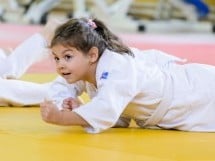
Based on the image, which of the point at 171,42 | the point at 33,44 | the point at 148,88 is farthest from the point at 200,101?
the point at 171,42

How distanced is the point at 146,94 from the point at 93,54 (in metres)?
0.21

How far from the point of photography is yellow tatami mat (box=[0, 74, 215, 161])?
6.29 feet

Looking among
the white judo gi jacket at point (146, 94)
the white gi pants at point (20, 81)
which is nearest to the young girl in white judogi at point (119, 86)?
the white judo gi jacket at point (146, 94)

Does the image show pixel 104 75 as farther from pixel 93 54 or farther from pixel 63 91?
pixel 63 91

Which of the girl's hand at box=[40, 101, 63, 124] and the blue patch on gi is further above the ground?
the blue patch on gi

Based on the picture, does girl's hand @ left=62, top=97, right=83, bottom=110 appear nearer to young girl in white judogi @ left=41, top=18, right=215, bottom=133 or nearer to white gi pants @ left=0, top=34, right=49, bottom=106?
young girl in white judogi @ left=41, top=18, right=215, bottom=133

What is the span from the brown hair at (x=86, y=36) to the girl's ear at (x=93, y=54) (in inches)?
0.4

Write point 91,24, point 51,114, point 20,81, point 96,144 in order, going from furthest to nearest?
point 20,81, point 91,24, point 51,114, point 96,144

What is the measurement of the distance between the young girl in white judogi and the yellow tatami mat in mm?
49

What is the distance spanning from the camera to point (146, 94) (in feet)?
7.58

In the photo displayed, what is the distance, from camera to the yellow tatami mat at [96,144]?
1.92 meters

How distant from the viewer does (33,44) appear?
313cm

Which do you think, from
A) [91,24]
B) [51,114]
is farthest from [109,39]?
[51,114]

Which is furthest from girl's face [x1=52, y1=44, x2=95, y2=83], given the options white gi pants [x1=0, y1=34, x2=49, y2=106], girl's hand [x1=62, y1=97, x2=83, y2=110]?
white gi pants [x1=0, y1=34, x2=49, y2=106]
